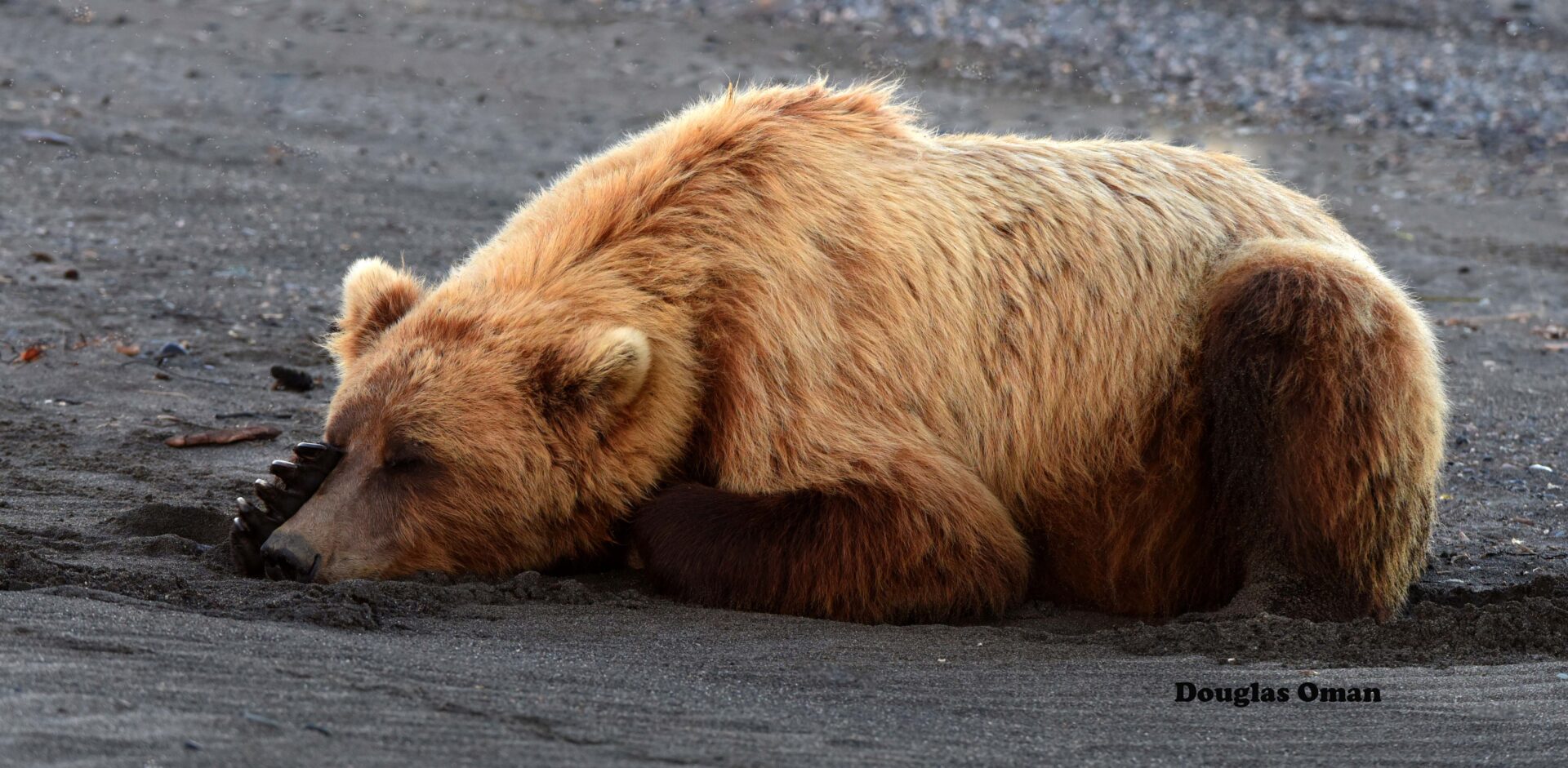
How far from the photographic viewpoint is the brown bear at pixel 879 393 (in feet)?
14.7

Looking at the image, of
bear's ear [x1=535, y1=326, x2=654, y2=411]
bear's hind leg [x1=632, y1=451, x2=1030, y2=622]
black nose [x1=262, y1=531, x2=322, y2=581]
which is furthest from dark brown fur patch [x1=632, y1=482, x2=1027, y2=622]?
black nose [x1=262, y1=531, x2=322, y2=581]

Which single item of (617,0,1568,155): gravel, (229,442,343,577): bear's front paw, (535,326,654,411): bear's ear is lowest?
(229,442,343,577): bear's front paw

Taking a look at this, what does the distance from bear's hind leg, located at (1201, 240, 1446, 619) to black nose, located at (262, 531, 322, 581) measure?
2.69m

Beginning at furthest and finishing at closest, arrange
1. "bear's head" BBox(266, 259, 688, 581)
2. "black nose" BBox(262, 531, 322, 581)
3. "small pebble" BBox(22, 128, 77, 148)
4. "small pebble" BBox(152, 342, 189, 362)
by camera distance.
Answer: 1. "small pebble" BBox(22, 128, 77, 148)
2. "small pebble" BBox(152, 342, 189, 362)
3. "bear's head" BBox(266, 259, 688, 581)
4. "black nose" BBox(262, 531, 322, 581)

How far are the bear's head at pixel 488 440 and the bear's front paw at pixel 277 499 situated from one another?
5 centimetres

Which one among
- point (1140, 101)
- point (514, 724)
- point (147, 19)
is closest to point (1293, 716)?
point (514, 724)

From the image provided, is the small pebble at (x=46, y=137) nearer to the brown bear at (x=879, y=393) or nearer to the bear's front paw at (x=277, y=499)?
the brown bear at (x=879, y=393)

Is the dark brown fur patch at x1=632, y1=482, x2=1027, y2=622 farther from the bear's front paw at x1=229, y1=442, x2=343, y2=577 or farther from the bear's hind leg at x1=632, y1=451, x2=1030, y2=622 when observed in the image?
the bear's front paw at x1=229, y1=442, x2=343, y2=577

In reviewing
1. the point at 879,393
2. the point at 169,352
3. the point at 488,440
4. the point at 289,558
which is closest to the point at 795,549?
the point at 879,393

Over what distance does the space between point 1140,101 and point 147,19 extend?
30.9ft

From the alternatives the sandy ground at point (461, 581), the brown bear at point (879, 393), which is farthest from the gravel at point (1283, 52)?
the brown bear at point (879, 393)

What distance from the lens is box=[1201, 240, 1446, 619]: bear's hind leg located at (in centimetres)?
466

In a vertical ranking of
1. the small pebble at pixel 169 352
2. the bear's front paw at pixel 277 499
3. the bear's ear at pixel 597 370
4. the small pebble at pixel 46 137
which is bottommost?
the small pebble at pixel 169 352

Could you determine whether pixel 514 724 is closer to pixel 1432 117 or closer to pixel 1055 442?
pixel 1055 442
